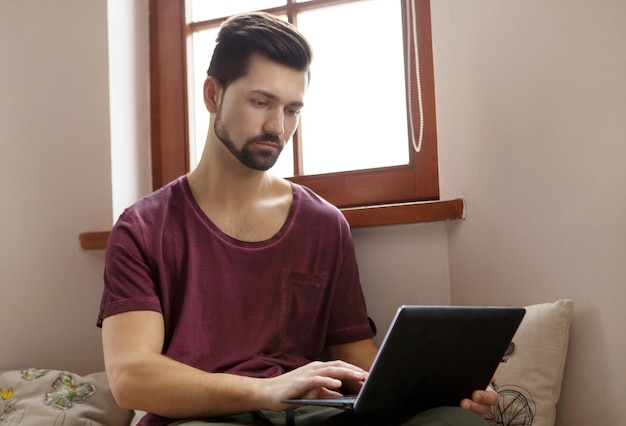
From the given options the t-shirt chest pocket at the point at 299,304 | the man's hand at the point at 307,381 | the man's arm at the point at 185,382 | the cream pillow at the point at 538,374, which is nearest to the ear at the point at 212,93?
the t-shirt chest pocket at the point at 299,304

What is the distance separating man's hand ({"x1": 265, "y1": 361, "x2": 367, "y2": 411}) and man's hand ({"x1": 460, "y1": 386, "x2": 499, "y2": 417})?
18 cm

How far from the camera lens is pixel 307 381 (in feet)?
3.94

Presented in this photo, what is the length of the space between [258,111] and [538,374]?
763 mm

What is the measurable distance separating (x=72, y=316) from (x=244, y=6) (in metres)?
0.99

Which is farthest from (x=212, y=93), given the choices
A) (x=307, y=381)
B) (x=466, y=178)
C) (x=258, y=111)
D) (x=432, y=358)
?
(x=432, y=358)

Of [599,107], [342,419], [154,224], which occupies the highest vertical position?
[599,107]

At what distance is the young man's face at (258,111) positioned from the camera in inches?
60.7

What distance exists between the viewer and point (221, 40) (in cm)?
161

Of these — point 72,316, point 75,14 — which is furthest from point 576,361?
point 75,14

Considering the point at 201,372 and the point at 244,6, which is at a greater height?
the point at 244,6

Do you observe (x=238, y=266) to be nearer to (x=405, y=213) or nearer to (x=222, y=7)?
(x=405, y=213)

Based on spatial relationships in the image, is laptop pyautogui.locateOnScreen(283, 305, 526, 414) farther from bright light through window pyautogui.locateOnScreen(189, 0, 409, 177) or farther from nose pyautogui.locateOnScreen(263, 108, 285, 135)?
bright light through window pyautogui.locateOnScreen(189, 0, 409, 177)

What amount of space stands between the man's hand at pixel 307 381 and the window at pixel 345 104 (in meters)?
0.73

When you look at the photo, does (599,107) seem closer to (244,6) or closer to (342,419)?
(342,419)
